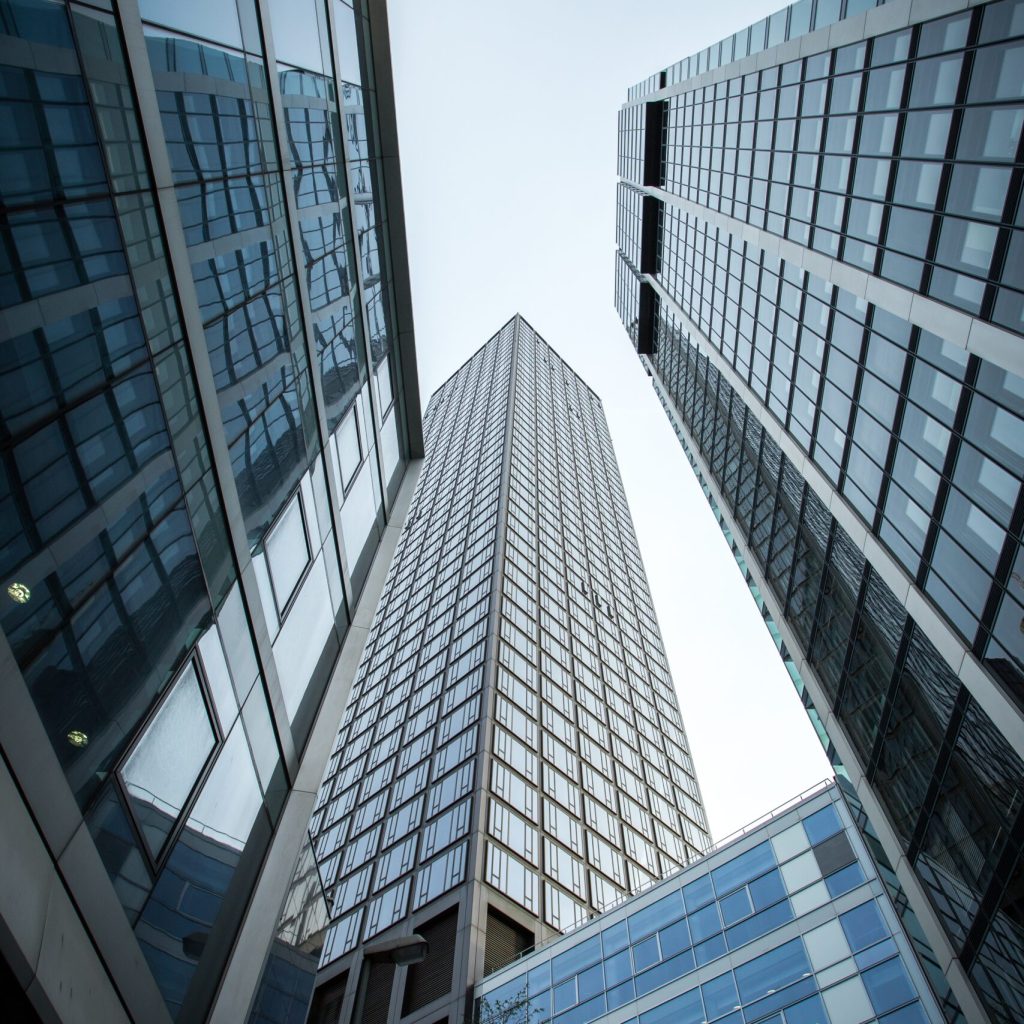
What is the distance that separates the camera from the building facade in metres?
28.3

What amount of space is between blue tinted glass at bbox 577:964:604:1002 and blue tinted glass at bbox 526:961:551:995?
1.73 m

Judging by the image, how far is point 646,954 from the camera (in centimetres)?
3625

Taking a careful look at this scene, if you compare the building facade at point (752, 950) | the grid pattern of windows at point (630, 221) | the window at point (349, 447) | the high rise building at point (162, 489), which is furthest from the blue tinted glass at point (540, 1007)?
the grid pattern of windows at point (630, 221)

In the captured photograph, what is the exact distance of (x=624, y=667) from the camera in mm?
85625

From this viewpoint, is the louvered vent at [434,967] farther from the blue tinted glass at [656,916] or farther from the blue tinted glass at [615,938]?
the blue tinted glass at [656,916]

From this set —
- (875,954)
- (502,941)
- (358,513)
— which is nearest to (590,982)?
(502,941)

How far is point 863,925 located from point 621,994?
11.2m

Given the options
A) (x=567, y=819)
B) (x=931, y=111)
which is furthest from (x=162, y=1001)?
(x=567, y=819)

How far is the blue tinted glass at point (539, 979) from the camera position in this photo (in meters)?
38.3

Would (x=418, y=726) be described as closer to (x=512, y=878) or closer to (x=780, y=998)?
(x=512, y=878)

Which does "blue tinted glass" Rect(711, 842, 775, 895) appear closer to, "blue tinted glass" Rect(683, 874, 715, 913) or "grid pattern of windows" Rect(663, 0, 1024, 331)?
"blue tinted glass" Rect(683, 874, 715, 913)

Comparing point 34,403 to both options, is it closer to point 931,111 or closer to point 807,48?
point 931,111

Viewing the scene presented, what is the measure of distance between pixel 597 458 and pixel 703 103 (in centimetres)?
9531

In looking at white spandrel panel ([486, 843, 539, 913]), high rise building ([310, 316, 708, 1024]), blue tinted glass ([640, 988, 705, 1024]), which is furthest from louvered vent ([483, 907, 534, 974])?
blue tinted glass ([640, 988, 705, 1024])
